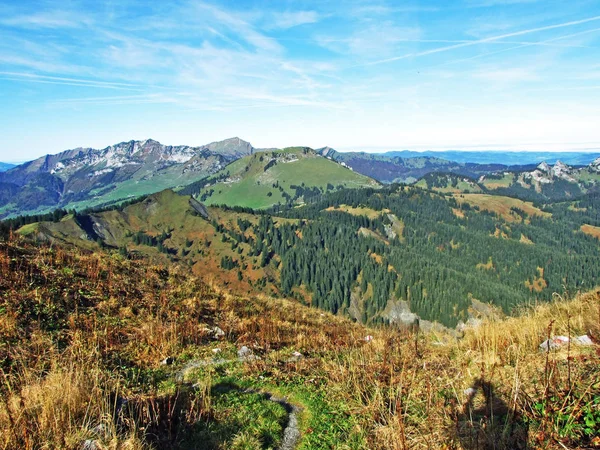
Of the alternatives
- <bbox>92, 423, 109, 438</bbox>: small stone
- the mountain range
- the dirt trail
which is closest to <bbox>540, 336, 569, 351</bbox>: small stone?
the mountain range

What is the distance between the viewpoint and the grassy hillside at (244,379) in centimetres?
514

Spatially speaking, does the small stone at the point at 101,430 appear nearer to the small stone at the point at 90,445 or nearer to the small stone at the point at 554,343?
the small stone at the point at 90,445

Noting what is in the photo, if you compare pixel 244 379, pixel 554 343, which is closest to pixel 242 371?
pixel 244 379

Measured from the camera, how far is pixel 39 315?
10.9 m

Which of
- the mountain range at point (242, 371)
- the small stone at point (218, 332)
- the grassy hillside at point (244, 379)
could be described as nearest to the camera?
the grassy hillside at point (244, 379)

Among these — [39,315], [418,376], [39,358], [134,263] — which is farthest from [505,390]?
[134,263]

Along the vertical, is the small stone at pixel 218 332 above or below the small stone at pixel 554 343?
below

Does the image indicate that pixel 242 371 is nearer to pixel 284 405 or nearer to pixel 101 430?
pixel 284 405

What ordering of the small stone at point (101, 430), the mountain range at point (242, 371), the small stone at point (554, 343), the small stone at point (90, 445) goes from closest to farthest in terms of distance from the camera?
1. the small stone at point (90, 445)
2. the small stone at point (101, 430)
3. the mountain range at point (242, 371)
4. the small stone at point (554, 343)

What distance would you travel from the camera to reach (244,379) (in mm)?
8961

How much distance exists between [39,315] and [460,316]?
174 m

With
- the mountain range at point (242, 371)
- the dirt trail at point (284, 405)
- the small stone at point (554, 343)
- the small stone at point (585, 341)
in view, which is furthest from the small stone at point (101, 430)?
the small stone at point (585, 341)

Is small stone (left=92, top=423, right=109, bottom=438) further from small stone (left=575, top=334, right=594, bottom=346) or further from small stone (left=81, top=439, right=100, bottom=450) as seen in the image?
small stone (left=575, top=334, right=594, bottom=346)

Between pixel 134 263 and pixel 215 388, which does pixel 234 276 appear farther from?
pixel 215 388
